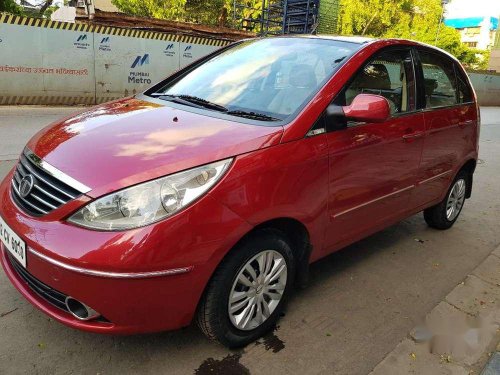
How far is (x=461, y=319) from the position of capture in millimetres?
3029

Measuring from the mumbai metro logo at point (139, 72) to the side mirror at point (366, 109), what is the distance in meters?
11.0

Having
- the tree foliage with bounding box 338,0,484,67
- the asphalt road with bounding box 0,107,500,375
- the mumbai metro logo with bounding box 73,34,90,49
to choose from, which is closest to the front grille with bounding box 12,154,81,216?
the asphalt road with bounding box 0,107,500,375

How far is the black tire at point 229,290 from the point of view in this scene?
2232mm

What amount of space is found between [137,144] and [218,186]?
0.49 meters

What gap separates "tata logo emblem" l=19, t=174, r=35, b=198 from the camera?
2237 millimetres

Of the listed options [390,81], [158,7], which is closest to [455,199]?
[390,81]

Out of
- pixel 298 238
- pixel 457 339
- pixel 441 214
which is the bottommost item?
pixel 457 339

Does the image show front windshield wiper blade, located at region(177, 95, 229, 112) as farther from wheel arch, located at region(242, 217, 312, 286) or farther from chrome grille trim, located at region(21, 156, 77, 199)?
chrome grille trim, located at region(21, 156, 77, 199)

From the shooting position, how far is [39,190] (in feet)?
7.20

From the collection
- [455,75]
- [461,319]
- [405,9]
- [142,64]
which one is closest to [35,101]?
[142,64]

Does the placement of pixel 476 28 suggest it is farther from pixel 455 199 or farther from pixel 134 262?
pixel 134 262

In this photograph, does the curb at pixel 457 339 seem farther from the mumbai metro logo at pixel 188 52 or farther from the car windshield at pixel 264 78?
the mumbai metro logo at pixel 188 52

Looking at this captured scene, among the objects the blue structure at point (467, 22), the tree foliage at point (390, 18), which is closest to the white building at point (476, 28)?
the blue structure at point (467, 22)

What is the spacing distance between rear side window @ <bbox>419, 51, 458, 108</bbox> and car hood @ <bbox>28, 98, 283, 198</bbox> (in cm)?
186
